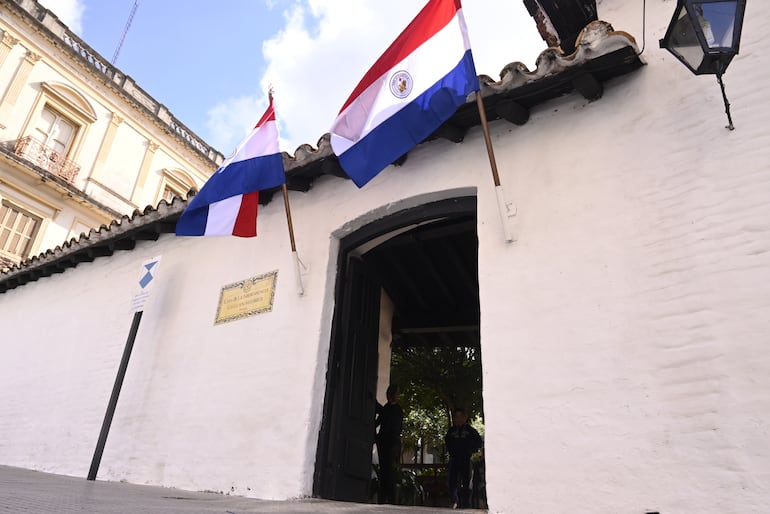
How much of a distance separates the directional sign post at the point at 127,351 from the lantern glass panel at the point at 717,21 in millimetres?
5414

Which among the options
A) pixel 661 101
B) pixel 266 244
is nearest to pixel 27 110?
pixel 266 244

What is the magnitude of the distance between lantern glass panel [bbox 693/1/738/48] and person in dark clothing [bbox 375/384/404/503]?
469 centimetres

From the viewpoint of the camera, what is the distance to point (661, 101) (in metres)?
3.46

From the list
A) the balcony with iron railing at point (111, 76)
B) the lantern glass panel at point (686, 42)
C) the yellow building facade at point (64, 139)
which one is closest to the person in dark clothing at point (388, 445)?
the lantern glass panel at point (686, 42)

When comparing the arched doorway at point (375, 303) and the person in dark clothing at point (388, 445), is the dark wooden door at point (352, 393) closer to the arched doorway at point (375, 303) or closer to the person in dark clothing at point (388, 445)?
the arched doorway at point (375, 303)

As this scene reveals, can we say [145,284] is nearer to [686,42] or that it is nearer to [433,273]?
[433,273]

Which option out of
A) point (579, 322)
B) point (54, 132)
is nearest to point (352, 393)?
point (579, 322)

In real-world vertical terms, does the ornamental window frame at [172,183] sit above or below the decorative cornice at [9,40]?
below

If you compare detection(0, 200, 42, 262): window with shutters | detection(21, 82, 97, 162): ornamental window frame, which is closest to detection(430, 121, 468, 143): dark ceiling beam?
detection(0, 200, 42, 262): window with shutters

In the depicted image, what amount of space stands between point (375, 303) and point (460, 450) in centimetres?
262

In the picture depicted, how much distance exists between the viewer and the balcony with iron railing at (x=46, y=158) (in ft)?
45.9

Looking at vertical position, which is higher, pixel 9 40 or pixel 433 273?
pixel 9 40

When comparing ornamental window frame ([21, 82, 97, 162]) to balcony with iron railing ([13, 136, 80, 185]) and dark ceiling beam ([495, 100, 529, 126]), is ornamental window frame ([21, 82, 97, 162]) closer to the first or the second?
balcony with iron railing ([13, 136, 80, 185])

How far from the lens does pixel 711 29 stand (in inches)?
109
